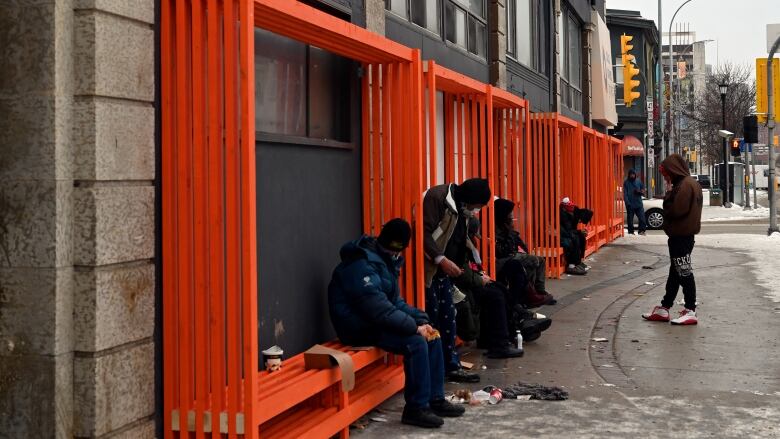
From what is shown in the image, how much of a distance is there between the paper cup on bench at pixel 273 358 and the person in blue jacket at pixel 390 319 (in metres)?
Answer: 0.60

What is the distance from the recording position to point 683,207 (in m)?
10.4

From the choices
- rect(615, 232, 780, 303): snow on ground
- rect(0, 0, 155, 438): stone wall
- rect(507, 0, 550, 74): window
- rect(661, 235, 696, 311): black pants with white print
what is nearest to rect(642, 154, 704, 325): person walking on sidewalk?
rect(661, 235, 696, 311): black pants with white print

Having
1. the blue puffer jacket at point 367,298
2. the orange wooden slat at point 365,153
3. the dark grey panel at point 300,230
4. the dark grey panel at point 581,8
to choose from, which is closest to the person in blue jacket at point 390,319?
the blue puffer jacket at point 367,298

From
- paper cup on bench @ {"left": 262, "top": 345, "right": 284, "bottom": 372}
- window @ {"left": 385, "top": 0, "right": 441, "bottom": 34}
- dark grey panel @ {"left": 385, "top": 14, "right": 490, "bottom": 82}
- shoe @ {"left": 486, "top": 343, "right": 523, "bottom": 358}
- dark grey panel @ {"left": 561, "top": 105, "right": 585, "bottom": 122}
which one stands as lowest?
shoe @ {"left": 486, "top": 343, "right": 523, "bottom": 358}

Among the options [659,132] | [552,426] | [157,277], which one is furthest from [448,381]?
[659,132]

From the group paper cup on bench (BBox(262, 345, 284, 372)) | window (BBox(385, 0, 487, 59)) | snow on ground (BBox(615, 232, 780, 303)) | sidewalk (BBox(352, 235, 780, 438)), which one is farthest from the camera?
snow on ground (BBox(615, 232, 780, 303))

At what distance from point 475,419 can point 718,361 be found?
313 centimetres

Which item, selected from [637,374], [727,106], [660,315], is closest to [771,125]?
[660,315]

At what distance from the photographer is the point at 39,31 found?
183 inches

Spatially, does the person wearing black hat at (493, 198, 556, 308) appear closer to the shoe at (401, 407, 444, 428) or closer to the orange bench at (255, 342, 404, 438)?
the orange bench at (255, 342, 404, 438)

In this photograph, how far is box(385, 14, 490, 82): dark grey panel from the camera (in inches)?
385

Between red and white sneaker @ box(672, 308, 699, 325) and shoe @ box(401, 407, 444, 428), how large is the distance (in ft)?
17.0

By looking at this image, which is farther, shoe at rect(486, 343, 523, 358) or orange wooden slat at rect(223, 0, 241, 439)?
shoe at rect(486, 343, 523, 358)

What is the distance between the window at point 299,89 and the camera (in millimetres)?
6535
